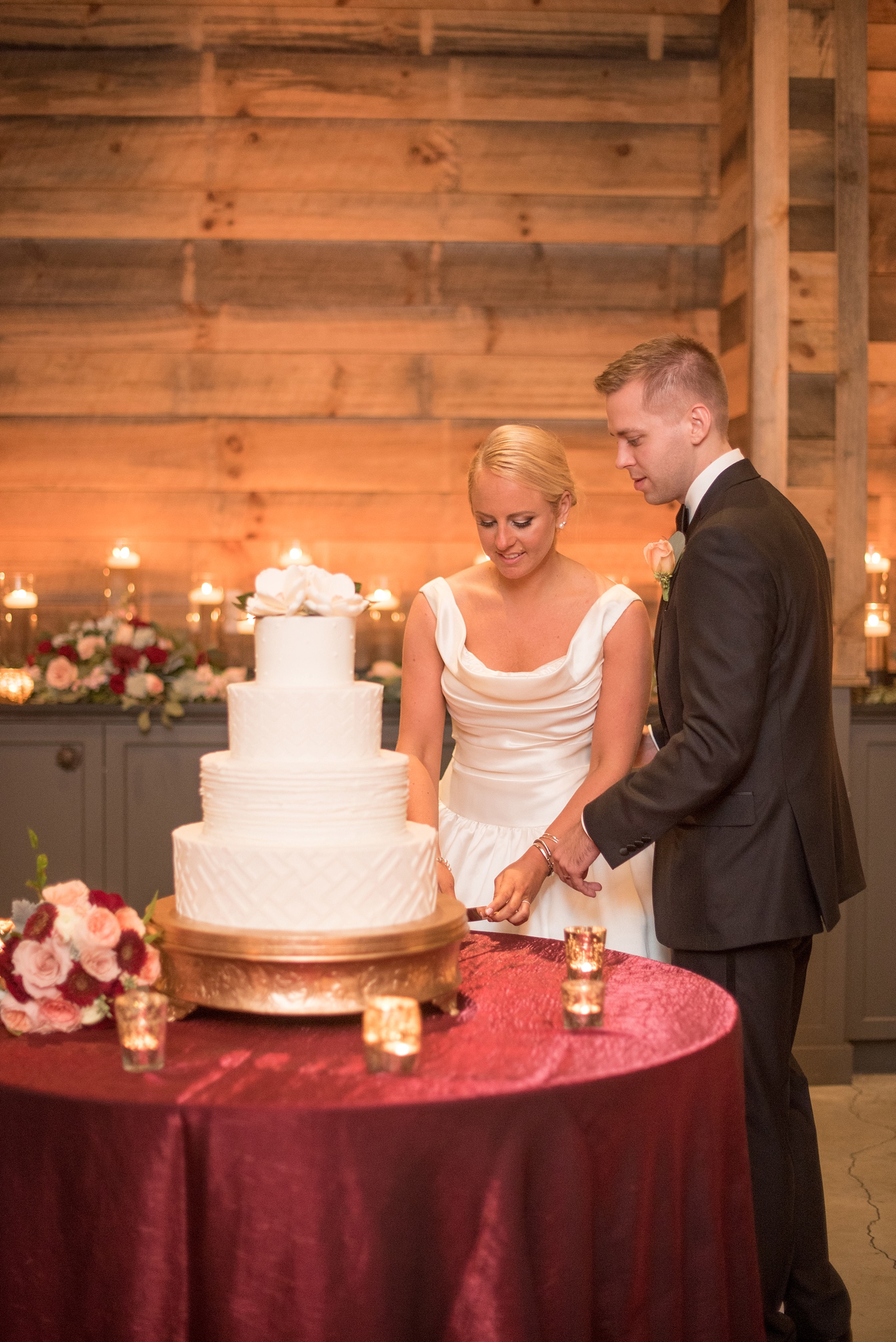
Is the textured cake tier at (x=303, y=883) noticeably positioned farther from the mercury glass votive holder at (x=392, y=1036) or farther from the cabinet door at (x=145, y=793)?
the cabinet door at (x=145, y=793)

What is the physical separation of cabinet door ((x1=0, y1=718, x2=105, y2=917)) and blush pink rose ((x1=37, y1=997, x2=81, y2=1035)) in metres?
2.59

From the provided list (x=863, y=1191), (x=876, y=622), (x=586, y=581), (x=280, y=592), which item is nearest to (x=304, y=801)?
(x=280, y=592)

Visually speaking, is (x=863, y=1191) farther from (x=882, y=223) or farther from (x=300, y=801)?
(x=882, y=223)

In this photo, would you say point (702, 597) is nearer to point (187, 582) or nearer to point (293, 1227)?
point (293, 1227)

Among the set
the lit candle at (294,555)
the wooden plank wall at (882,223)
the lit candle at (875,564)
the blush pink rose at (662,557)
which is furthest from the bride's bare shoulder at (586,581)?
the wooden plank wall at (882,223)

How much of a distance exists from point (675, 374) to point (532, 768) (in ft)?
3.07

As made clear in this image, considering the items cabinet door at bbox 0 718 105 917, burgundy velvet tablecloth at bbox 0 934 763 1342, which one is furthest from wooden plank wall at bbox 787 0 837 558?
burgundy velvet tablecloth at bbox 0 934 763 1342

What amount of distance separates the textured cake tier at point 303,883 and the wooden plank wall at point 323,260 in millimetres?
3102

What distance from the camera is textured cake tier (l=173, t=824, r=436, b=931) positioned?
5.56 ft

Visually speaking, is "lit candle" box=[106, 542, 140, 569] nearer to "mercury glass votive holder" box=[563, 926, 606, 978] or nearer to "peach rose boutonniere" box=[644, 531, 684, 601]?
"peach rose boutonniere" box=[644, 531, 684, 601]

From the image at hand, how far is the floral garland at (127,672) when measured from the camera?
418cm

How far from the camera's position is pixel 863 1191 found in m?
3.28

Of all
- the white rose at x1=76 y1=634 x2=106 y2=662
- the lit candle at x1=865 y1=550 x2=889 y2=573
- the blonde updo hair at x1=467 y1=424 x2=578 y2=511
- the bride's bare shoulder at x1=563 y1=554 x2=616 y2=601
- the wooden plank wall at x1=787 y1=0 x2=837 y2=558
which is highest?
the wooden plank wall at x1=787 y1=0 x2=837 y2=558

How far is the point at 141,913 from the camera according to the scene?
4.23 m
